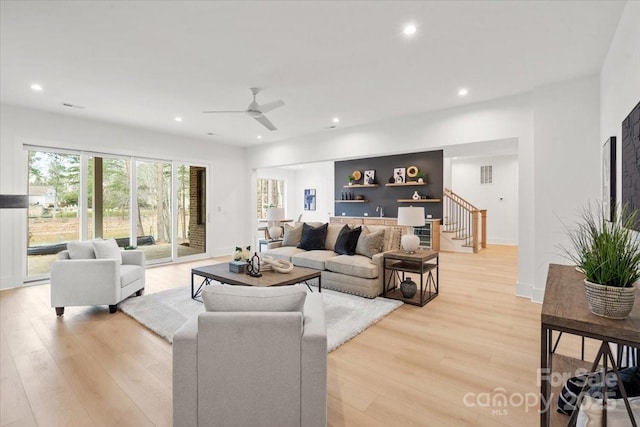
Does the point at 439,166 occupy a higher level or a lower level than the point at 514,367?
A: higher

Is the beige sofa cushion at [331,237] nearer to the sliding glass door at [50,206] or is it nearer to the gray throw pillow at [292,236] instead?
the gray throw pillow at [292,236]

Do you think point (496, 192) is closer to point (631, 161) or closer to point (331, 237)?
point (331, 237)

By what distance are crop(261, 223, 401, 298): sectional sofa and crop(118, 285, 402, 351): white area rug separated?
147 mm

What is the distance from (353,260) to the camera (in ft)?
13.9

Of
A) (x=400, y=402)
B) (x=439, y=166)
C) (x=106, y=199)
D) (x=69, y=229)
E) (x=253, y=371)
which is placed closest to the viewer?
(x=253, y=371)

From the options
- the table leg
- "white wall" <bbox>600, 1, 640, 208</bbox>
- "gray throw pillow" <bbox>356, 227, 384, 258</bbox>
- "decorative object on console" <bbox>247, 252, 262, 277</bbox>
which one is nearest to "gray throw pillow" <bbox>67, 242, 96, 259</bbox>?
"decorative object on console" <bbox>247, 252, 262, 277</bbox>

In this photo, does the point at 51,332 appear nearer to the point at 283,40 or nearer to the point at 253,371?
the point at 253,371

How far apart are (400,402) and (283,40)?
3.12m

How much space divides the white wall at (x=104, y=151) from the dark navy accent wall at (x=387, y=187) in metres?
3.03

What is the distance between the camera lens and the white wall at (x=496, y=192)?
930 cm

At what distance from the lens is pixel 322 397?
157cm

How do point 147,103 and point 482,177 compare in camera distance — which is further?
point 482,177

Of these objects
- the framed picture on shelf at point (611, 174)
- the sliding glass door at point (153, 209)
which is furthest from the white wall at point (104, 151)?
the framed picture on shelf at point (611, 174)

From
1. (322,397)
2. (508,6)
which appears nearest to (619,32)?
(508,6)
